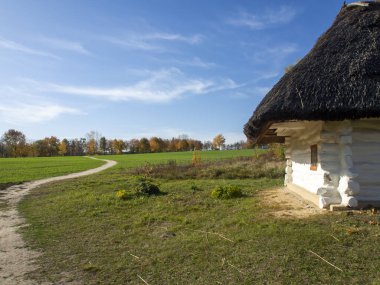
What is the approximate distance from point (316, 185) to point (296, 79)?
3.11 meters

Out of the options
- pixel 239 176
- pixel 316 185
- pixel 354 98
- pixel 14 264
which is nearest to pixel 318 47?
pixel 354 98

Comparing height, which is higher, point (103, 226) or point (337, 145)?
point (337, 145)

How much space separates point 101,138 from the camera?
101 meters

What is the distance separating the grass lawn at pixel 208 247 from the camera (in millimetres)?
4828

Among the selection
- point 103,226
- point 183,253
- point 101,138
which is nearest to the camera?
point 183,253

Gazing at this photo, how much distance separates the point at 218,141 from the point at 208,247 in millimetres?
95816

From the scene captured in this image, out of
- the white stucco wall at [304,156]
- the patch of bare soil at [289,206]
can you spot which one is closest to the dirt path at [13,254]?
the patch of bare soil at [289,206]

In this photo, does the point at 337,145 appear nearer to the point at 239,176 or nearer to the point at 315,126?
the point at 315,126

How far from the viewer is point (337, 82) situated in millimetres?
7230

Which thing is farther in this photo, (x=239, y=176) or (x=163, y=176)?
(x=163, y=176)

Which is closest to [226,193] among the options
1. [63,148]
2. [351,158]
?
[351,158]

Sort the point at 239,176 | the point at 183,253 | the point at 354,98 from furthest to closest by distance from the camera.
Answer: the point at 239,176 < the point at 354,98 < the point at 183,253

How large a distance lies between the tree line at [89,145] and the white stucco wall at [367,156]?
253ft

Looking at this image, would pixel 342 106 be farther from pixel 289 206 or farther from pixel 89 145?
pixel 89 145
